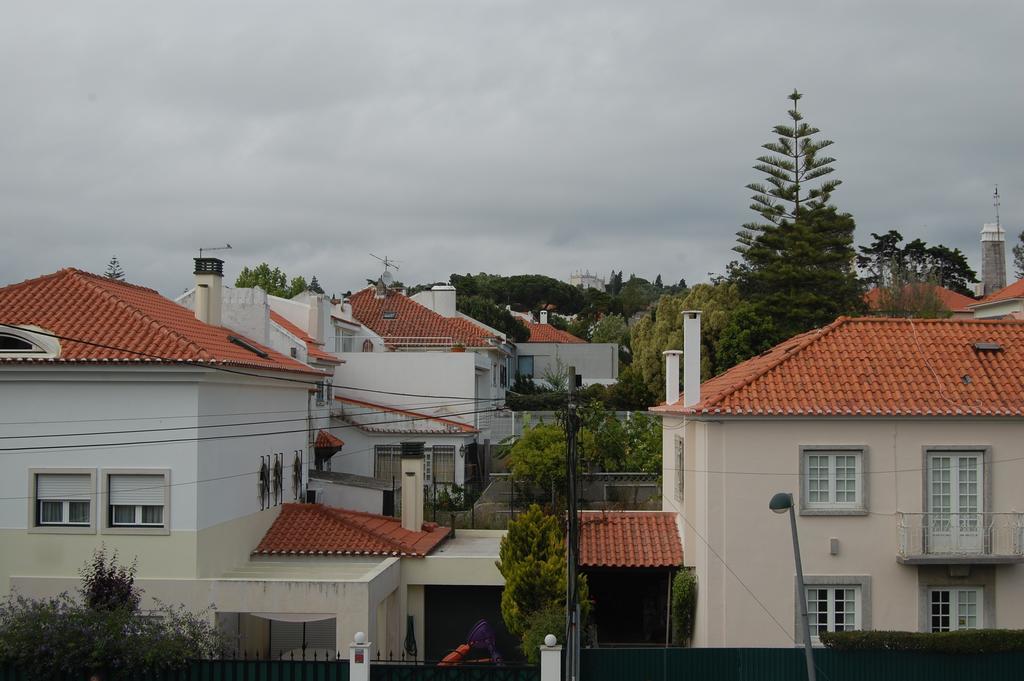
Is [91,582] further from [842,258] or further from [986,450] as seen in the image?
[842,258]

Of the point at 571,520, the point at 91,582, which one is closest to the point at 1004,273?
the point at 571,520

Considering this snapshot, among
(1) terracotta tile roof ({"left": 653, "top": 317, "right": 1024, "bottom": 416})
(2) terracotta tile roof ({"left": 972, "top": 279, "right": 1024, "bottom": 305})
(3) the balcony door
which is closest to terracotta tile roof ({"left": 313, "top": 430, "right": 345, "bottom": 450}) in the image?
(1) terracotta tile roof ({"left": 653, "top": 317, "right": 1024, "bottom": 416})

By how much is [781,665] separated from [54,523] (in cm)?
1313

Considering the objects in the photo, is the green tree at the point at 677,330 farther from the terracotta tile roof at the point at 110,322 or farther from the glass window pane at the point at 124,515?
the glass window pane at the point at 124,515

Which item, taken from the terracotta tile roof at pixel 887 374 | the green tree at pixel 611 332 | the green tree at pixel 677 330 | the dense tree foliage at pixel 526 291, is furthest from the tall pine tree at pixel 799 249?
the dense tree foliage at pixel 526 291

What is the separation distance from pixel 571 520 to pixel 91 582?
8212 millimetres

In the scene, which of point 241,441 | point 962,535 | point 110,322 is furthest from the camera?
point 241,441

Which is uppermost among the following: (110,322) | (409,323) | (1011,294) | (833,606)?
(1011,294)

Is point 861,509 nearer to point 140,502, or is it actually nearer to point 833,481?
point 833,481

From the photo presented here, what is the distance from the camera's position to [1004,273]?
66.7 meters

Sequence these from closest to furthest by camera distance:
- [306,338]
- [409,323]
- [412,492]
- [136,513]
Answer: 1. [136,513]
2. [412,492]
3. [306,338]
4. [409,323]

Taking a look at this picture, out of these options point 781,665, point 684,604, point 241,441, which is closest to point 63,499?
point 241,441

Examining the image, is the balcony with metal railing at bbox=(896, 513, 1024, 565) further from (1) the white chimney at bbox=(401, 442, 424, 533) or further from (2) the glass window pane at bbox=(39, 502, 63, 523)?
(2) the glass window pane at bbox=(39, 502, 63, 523)

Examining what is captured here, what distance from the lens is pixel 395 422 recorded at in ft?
119
